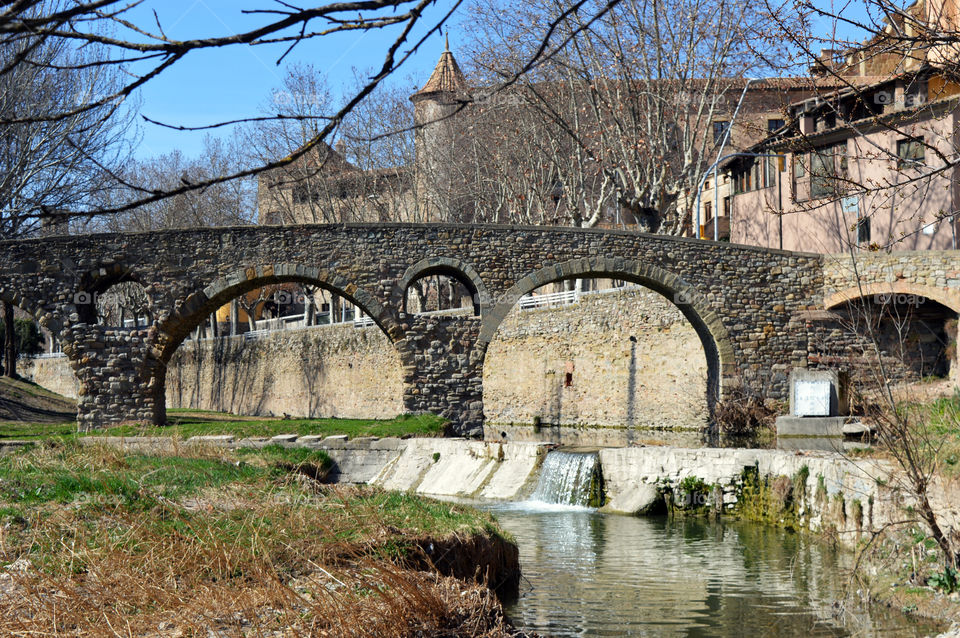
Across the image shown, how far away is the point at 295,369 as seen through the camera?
32.4 meters

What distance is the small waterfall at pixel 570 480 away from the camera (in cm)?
1352

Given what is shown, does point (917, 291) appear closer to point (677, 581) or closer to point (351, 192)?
point (677, 581)

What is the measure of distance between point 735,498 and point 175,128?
10766 mm

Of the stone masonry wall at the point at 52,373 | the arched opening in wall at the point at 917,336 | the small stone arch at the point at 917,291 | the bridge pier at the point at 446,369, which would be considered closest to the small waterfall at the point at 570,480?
the bridge pier at the point at 446,369

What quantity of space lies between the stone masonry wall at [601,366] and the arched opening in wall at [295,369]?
3.25 m

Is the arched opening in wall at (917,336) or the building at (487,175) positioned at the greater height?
the building at (487,175)

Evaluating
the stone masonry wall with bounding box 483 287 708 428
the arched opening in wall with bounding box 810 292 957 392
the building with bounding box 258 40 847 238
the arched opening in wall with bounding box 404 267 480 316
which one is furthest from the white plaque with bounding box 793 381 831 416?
the building with bounding box 258 40 847 238

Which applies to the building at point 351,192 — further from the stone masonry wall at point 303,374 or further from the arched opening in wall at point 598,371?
the arched opening in wall at point 598,371

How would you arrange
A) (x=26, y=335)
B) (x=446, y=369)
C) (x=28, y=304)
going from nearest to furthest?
(x=28, y=304), (x=446, y=369), (x=26, y=335)

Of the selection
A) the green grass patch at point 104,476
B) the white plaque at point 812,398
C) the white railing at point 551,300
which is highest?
the white railing at point 551,300

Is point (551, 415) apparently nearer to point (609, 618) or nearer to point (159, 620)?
point (609, 618)

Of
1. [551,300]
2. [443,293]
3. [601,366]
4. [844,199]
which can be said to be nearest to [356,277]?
[601,366]

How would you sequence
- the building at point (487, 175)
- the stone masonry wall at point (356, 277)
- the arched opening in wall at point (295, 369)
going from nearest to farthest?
the stone masonry wall at point (356, 277), the building at point (487, 175), the arched opening in wall at point (295, 369)

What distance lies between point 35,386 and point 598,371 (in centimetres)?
2010
